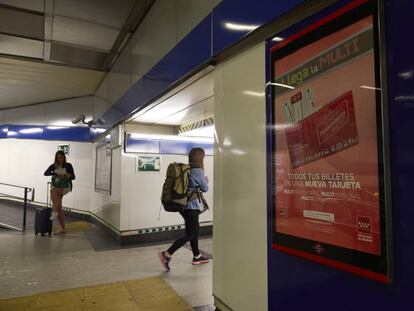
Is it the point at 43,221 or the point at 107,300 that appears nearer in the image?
the point at 107,300

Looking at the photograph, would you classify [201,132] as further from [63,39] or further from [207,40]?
[207,40]

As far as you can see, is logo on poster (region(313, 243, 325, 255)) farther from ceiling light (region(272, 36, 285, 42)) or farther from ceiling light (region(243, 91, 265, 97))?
ceiling light (region(272, 36, 285, 42))

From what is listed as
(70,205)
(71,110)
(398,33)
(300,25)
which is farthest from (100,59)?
(398,33)

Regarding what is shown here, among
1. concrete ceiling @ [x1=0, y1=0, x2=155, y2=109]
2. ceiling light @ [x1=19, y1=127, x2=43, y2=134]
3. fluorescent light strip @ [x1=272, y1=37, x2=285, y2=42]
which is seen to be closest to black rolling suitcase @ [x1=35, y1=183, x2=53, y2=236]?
concrete ceiling @ [x1=0, y1=0, x2=155, y2=109]

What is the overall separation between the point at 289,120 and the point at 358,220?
62 centimetres

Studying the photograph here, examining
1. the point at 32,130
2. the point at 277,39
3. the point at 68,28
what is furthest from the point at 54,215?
the point at 277,39

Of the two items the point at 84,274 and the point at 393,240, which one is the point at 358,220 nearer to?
the point at 393,240

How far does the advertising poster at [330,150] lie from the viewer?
126 centimetres

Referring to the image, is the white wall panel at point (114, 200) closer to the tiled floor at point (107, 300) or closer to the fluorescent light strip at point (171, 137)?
the fluorescent light strip at point (171, 137)

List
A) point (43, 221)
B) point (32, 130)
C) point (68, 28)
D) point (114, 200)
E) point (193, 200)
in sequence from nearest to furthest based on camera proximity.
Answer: point (193, 200) < point (68, 28) < point (114, 200) < point (43, 221) < point (32, 130)

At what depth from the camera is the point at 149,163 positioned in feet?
18.2

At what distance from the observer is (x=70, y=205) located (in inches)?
339

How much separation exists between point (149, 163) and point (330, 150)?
441cm

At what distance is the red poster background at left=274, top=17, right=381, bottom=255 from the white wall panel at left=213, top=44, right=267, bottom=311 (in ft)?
0.85
